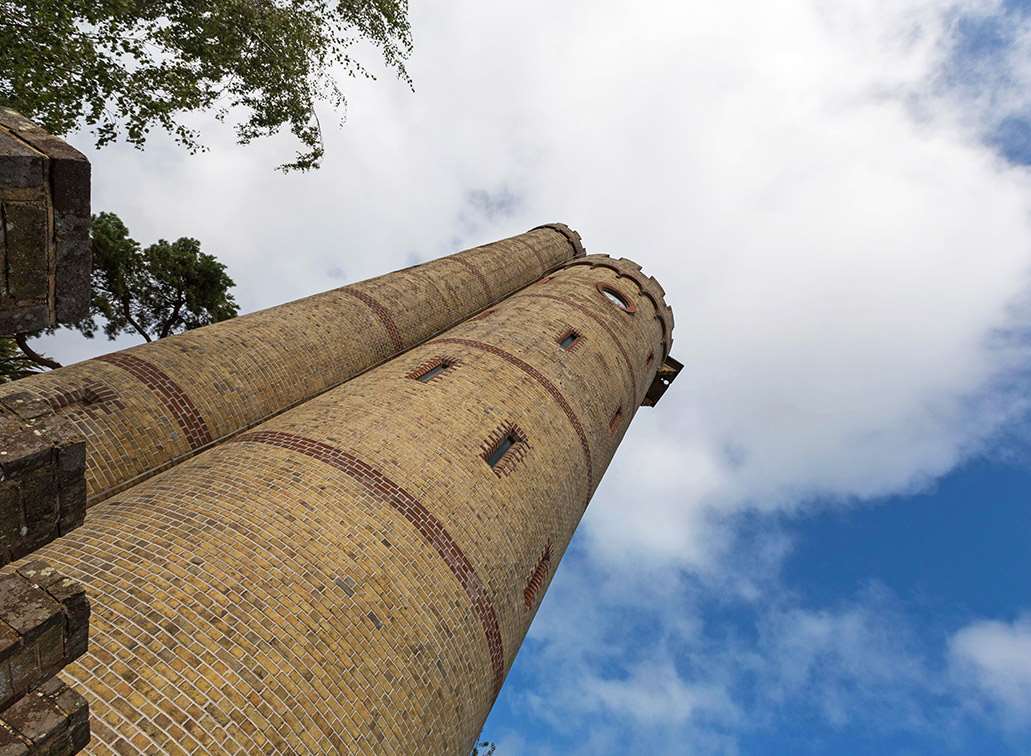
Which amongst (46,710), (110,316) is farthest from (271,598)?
(110,316)

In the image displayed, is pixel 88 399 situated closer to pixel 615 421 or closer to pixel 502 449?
pixel 502 449

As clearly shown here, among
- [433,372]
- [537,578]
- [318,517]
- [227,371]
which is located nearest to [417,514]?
[318,517]

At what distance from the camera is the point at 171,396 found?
8.06 meters

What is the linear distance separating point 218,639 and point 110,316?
14.2m

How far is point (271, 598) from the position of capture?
5.06 m

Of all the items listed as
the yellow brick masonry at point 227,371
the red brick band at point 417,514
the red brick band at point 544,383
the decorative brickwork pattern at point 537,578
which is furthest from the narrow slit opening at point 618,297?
the red brick band at point 417,514

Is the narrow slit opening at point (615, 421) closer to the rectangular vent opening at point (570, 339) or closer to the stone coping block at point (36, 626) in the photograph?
the rectangular vent opening at point (570, 339)

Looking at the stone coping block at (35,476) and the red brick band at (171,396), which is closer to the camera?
the stone coping block at (35,476)

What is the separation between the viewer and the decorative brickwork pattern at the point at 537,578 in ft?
27.0

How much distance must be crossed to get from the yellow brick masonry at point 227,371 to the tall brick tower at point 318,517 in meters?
0.04

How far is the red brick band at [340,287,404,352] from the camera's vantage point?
1247 centimetres

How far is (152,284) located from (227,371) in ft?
30.0

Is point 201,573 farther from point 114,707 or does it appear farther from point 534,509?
point 534,509

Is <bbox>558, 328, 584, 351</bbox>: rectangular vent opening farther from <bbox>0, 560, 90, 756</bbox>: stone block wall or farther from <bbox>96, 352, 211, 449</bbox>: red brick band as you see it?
<bbox>0, 560, 90, 756</bbox>: stone block wall
